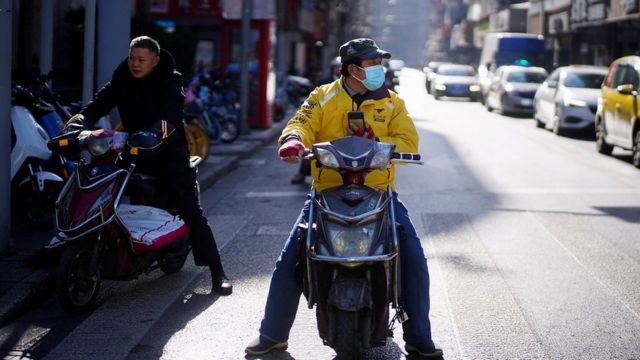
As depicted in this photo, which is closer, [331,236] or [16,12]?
[331,236]

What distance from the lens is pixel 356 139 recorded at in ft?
15.5

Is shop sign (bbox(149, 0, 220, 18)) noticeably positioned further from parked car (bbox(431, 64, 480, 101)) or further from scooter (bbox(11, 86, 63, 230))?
parked car (bbox(431, 64, 480, 101))

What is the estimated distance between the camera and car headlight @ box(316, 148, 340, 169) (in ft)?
15.3

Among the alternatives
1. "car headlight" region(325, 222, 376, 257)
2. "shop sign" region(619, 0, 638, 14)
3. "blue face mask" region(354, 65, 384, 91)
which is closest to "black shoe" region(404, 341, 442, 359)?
"car headlight" region(325, 222, 376, 257)

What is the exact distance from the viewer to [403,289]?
5.16m

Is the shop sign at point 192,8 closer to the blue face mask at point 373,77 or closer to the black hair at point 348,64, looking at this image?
the black hair at point 348,64

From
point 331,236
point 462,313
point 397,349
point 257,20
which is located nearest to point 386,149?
point 331,236

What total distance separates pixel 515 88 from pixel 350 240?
26.8m

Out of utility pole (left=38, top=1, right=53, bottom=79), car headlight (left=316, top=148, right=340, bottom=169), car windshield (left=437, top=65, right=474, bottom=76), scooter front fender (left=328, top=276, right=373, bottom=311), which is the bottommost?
scooter front fender (left=328, top=276, right=373, bottom=311)

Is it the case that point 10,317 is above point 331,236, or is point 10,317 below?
below

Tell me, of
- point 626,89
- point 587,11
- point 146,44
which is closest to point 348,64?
point 146,44

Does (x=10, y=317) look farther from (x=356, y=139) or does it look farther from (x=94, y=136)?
(x=356, y=139)

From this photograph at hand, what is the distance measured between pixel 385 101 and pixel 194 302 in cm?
221

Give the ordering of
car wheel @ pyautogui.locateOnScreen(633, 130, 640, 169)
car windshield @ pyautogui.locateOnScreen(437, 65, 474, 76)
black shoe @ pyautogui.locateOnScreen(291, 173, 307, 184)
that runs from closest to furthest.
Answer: black shoe @ pyautogui.locateOnScreen(291, 173, 307, 184) < car wheel @ pyautogui.locateOnScreen(633, 130, 640, 169) < car windshield @ pyautogui.locateOnScreen(437, 65, 474, 76)
